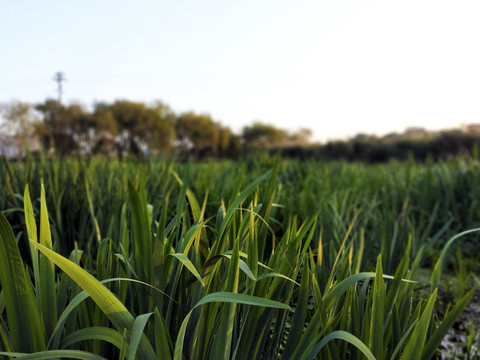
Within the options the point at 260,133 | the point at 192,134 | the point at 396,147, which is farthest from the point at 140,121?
the point at 396,147

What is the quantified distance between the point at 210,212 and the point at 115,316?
5.11 ft

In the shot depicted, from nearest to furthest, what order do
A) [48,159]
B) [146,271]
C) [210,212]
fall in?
[146,271]
[210,212]
[48,159]

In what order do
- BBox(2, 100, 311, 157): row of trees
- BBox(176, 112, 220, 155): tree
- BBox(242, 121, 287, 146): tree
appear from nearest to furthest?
BBox(2, 100, 311, 157): row of trees < BBox(176, 112, 220, 155): tree < BBox(242, 121, 287, 146): tree

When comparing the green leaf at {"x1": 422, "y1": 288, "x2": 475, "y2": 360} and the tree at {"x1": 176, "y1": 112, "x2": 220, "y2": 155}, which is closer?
the green leaf at {"x1": 422, "y1": 288, "x2": 475, "y2": 360}

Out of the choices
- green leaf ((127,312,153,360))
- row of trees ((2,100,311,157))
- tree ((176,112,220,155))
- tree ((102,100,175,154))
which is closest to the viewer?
green leaf ((127,312,153,360))

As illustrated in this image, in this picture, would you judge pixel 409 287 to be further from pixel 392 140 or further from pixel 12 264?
pixel 392 140

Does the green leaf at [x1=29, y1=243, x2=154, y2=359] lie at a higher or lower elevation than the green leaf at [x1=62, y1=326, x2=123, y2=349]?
higher

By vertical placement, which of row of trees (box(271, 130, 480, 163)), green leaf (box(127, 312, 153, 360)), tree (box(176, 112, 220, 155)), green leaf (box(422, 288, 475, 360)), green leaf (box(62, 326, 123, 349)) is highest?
tree (box(176, 112, 220, 155))

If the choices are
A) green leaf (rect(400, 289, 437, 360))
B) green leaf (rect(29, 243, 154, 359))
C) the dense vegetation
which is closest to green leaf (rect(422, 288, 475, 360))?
green leaf (rect(400, 289, 437, 360))

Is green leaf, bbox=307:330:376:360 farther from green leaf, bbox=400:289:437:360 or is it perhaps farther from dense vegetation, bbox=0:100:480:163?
dense vegetation, bbox=0:100:480:163

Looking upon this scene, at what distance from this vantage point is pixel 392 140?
72.1 ft

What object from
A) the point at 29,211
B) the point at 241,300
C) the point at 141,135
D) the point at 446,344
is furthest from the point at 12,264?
the point at 141,135

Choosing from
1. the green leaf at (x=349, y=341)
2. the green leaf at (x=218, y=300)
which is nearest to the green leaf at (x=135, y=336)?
the green leaf at (x=218, y=300)

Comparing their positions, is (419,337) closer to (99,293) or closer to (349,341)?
(349,341)
